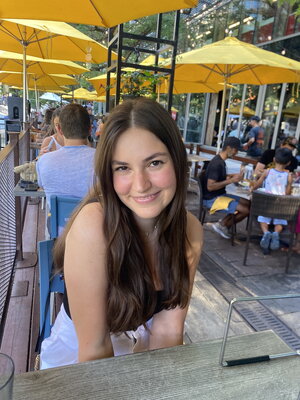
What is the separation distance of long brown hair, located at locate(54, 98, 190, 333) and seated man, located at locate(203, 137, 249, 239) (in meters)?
3.00

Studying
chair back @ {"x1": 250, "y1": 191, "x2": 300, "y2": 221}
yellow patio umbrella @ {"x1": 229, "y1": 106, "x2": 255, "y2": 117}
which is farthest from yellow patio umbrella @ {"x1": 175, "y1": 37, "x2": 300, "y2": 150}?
yellow patio umbrella @ {"x1": 229, "y1": 106, "x2": 255, "y2": 117}

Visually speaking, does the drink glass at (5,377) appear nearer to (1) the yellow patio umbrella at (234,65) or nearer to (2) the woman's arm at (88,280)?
(2) the woman's arm at (88,280)

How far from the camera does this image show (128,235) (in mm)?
1180

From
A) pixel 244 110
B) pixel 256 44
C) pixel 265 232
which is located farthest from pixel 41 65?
pixel 265 232

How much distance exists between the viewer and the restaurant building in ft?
29.9

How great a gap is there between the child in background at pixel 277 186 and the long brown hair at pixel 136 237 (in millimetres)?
2939

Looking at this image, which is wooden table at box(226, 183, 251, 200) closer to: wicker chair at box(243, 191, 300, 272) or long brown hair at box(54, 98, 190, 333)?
wicker chair at box(243, 191, 300, 272)

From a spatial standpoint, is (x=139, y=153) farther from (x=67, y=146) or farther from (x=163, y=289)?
(x=67, y=146)

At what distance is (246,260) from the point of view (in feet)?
12.5

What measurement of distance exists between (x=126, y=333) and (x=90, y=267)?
44cm

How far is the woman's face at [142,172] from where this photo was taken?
1.10 metres

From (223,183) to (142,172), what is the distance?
332 centimetres

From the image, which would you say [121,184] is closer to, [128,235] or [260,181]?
[128,235]

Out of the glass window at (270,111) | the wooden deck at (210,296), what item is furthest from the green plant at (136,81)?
the glass window at (270,111)
